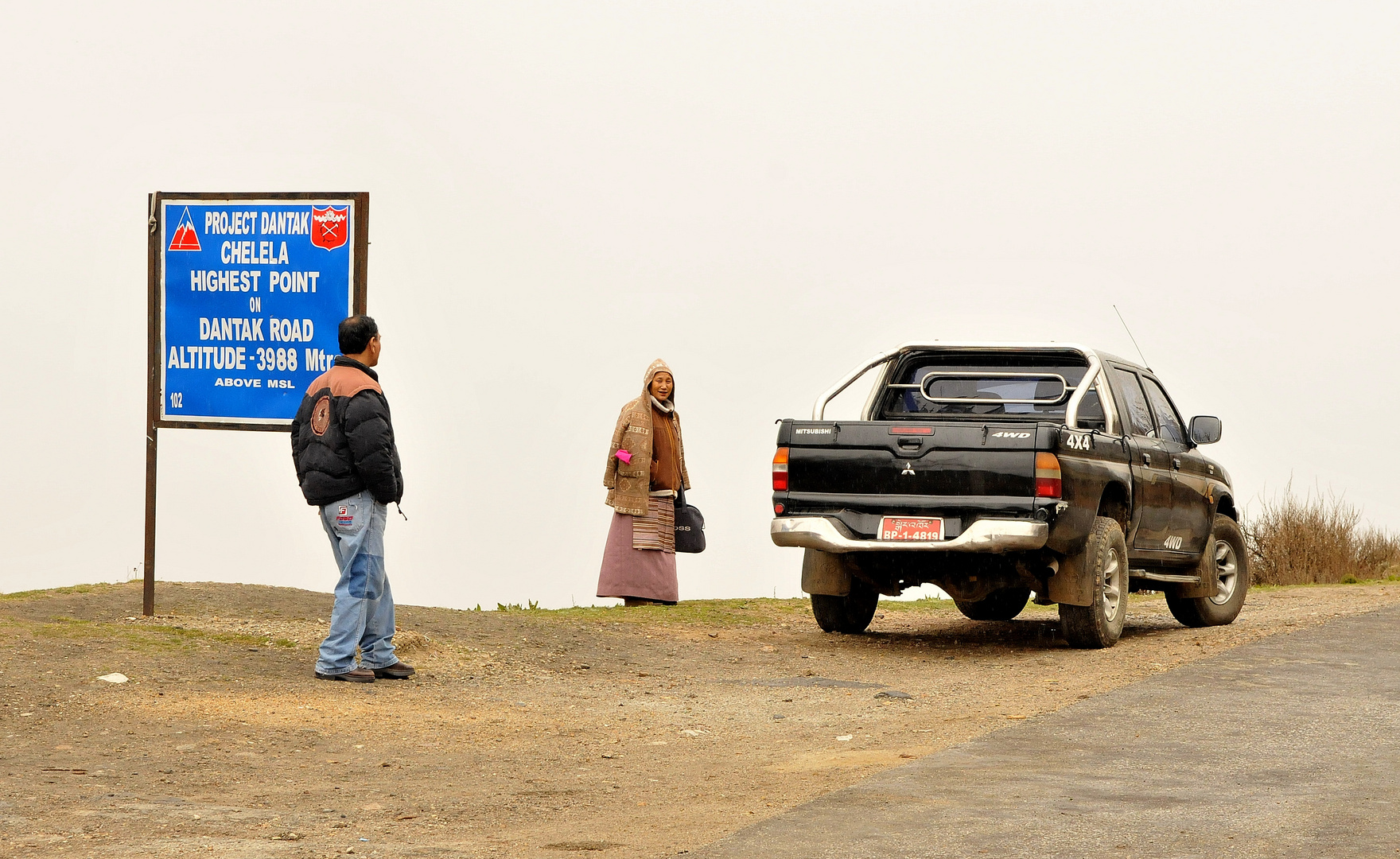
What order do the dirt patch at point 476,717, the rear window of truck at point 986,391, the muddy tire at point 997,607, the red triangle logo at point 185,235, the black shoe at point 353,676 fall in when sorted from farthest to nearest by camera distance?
the muddy tire at point 997,607
the rear window of truck at point 986,391
the red triangle logo at point 185,235
the black shoe at point 353,676
the dirt patch at point 476,717

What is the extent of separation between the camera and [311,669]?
9109 millimetres

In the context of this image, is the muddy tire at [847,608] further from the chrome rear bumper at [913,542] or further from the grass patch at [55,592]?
the grass patch at [55,592]

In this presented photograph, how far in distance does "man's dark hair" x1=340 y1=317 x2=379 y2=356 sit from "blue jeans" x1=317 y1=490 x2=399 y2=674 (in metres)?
0.84

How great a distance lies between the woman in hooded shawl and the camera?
13773 millimetres

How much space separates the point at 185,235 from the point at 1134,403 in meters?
7.11

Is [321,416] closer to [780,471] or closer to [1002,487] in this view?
[780,471]

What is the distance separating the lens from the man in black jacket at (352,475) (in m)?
8.55

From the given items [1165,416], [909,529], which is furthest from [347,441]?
[1165,416]

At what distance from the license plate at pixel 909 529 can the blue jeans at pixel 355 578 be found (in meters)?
3.26

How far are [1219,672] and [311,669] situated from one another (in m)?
5.42

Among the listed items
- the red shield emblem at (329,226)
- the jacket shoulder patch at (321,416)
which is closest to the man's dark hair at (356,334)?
the jacket shoulder patch at (321,416)

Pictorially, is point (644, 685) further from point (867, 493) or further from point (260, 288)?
point (260, 288)

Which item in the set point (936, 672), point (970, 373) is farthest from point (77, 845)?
point (970, 373)

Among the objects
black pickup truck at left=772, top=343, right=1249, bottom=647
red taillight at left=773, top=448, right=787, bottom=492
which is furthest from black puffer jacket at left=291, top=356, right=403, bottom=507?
black pickup truck at left=772, top=343, right=1249, bottom=647
